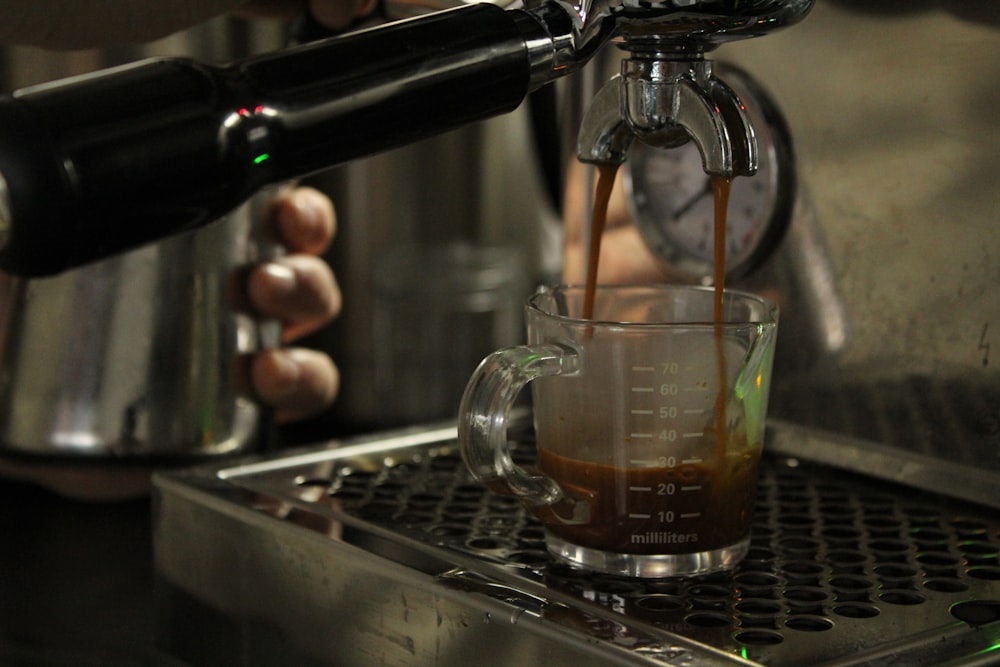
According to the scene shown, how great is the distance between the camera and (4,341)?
73 cm

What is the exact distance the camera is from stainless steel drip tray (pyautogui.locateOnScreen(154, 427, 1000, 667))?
0.40 metres

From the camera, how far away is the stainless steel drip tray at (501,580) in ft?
1.31

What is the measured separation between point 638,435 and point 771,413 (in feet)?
0.68

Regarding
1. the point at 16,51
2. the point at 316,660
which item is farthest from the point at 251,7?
the point at 316,660

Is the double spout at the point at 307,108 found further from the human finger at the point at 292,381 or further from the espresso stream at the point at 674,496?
the human finger at the point at 292,381

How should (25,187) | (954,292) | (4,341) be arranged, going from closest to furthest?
(25,187) < (954,292) < (4,341)

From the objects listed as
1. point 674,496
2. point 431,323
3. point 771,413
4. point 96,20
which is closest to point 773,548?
point 674,496

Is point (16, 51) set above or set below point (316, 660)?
above

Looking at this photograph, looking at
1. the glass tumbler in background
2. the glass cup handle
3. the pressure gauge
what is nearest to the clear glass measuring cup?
the glass cup handle

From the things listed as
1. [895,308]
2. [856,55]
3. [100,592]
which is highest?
[856,55]

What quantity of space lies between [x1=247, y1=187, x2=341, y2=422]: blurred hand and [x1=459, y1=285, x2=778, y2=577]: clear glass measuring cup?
12.0 inches

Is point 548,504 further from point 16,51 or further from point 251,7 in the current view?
point 16,51

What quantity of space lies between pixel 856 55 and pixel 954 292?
0.11 m

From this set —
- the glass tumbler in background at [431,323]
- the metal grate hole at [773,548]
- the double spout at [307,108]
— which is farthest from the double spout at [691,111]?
the glass tumbler in background at [431,323]
